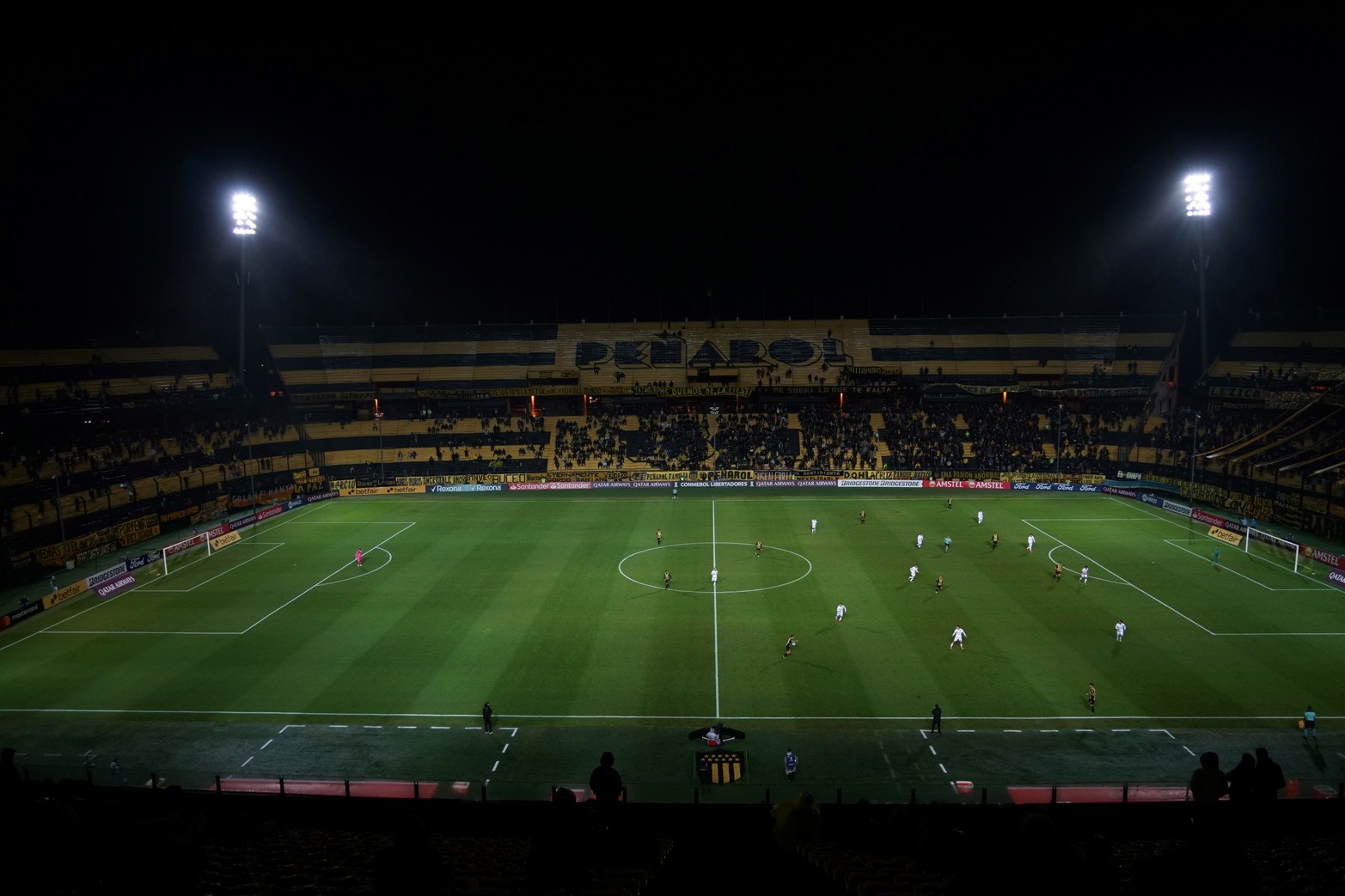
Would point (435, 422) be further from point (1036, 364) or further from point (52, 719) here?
point (1036, 364)

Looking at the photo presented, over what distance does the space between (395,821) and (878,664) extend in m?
20.2

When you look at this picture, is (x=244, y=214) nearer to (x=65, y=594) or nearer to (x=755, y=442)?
(x=65, y=594)

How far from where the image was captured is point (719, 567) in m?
42.6

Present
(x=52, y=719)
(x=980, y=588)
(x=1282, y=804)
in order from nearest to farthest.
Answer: (x=1282, y=804), (x=52, y=719), (x=980, y=588)

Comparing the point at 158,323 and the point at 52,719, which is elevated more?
the point at 158,323

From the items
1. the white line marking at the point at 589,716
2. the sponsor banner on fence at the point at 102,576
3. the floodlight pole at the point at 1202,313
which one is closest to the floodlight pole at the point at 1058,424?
the floodlight pole at the point at 1202,313

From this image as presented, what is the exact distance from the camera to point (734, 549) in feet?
152

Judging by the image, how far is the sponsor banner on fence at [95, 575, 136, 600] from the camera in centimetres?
3934

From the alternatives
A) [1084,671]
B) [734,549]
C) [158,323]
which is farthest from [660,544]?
[158,323]

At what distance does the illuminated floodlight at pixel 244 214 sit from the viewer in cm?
6425

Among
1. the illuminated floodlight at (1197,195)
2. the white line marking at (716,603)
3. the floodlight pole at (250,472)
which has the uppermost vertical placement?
the illuminated floodlight at (1197,195)

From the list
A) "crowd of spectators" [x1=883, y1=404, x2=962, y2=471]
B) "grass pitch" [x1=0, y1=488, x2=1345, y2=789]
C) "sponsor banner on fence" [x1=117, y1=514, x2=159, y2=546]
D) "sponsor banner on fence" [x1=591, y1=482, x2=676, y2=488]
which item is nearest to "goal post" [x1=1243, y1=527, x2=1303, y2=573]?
"grass pitch" [x1=0, y1=488, x2=1345, y2=789]

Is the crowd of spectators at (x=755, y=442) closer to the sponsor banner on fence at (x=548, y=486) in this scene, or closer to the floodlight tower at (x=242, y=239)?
the sponsor banner on fence at (x=548, y=486)

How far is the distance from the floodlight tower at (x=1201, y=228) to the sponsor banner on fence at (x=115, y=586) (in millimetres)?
77567
